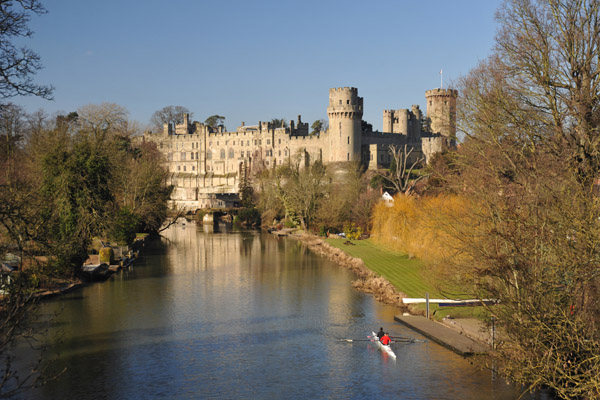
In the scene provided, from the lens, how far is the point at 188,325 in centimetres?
2281

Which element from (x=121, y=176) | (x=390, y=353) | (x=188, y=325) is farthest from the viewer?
(x=121, y=176)

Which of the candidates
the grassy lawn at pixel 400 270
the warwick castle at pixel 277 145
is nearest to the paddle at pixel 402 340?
the grassy lawn at pixel 400 270

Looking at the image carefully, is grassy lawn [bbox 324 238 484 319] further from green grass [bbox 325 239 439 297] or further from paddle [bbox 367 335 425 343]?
paddle [bbox 367 335 425 343]

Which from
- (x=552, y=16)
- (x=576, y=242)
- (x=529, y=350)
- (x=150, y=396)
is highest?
(x=552, y=16)

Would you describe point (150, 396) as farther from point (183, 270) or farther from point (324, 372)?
point (183, 270)

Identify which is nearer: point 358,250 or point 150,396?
point 150,396

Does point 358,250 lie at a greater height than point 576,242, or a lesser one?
lesser

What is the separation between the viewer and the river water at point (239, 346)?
1616cm

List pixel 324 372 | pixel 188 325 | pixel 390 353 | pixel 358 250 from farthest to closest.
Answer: pixel 358 250 < pixel 188 325 < pixel 390 353 < pixel 324 372

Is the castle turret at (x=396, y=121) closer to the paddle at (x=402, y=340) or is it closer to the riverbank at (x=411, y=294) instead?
the riverbank at (x=411, y=294)

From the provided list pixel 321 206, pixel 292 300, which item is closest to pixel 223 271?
pixel 292 300

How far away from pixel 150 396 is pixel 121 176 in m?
31.5

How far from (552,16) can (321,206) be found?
41.6 meters

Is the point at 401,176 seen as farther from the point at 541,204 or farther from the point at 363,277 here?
the point at 541,204
